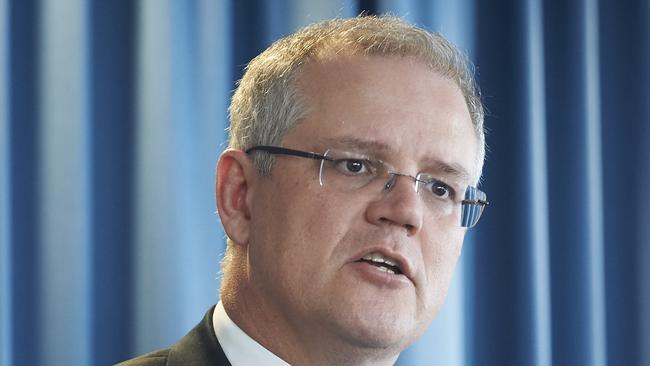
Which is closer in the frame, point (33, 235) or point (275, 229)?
point (275, 229)

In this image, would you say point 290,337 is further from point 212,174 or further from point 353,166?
point 212,174

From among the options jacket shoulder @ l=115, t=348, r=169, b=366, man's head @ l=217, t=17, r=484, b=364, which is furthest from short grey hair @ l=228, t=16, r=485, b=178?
jacket shoulder @ l=115, t=348, r=169, b=366

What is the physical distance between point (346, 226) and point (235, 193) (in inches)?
11.0

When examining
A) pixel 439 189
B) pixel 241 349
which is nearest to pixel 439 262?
pixel 439 189

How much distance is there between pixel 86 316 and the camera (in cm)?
224

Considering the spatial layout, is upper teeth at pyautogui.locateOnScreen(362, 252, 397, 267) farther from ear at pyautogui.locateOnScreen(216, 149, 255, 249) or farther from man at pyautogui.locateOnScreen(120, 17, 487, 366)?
ear at pyautogui.locateOnScreen(216, 149, 255, 249)

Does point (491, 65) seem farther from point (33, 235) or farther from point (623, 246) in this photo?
point (33, 235)

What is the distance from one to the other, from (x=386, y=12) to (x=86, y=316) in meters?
1.09

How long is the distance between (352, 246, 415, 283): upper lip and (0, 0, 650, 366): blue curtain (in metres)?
0.79

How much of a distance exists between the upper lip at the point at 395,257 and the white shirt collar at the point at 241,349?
27 cm

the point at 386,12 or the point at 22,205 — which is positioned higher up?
the point at 386,12

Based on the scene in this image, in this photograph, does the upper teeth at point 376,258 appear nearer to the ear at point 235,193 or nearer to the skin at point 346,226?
the skin at point 346,226

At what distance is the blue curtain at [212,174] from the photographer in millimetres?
2227

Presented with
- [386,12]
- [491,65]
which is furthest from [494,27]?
[386,12]
